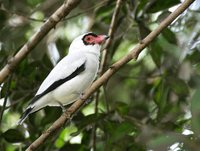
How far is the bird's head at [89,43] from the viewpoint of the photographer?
13.2ft

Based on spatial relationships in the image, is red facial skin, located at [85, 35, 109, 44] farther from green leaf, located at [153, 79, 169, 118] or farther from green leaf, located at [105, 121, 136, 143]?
green leaf, located at [105, 121, 136, 143]

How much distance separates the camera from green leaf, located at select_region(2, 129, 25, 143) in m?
3.67

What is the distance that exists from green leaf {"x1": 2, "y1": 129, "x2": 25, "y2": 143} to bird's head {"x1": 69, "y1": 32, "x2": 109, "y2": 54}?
2.70 ft

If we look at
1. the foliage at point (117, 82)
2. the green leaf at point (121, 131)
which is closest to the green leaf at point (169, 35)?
the foliage at point (117, 82)

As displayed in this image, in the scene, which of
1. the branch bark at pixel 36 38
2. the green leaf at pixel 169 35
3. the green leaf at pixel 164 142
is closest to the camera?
the green leaf at pixel 164 142

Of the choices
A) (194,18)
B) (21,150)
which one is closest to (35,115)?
(21,150)

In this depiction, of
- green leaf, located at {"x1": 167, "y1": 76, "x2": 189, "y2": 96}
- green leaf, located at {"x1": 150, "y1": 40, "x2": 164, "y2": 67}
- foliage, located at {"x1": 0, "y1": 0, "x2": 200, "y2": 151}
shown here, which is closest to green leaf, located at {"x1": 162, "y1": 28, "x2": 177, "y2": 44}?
foliage, located at {"x1": 0, "y1": 0, "x2": 200, "y2": 151}

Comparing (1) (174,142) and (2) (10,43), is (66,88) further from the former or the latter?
(1) (174,142)

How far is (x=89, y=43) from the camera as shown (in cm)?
411

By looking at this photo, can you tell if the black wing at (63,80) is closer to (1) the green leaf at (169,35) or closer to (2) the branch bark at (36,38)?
(2) the branch bark at (36,38)

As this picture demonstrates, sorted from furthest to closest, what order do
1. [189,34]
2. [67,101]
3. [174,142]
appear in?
[189,34], [67,101], [174,142]

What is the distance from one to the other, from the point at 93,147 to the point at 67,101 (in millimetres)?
415

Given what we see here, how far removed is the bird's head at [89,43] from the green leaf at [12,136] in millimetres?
823

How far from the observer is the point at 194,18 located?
476cm
